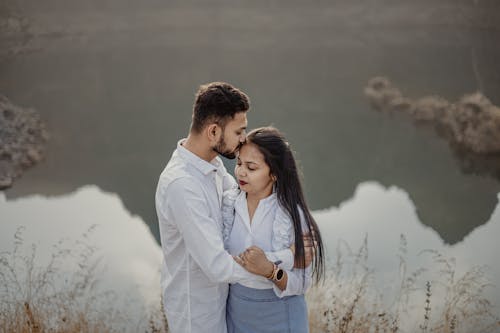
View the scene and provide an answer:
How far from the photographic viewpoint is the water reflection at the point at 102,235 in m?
5.18

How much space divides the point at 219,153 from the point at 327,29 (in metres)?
8.19

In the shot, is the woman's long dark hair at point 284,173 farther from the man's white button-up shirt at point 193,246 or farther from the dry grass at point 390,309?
the dry grass at point 390,309

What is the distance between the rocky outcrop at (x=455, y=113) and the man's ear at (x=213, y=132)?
7.14 meters

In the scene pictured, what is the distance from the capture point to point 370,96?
32.1 feet

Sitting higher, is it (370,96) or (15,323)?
(370,96)

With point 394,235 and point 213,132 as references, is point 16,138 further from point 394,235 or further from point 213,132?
point 213,132

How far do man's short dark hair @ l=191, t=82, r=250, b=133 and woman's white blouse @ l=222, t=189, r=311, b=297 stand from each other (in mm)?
270

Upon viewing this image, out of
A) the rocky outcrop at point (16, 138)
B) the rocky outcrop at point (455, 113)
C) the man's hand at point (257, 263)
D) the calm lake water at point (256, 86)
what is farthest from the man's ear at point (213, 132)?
the rocky outcrop at point (16, 138)

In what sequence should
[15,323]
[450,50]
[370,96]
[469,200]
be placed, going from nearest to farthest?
[15,323]
[469,200]
[450,50]
[370,96]

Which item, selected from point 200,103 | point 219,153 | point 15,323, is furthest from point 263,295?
point 15,323

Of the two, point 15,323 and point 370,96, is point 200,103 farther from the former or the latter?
point 370,96

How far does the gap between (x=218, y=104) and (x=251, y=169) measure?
22 centimetres

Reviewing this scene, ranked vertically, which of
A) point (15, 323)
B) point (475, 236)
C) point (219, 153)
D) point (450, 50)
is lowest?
point (475, 236)

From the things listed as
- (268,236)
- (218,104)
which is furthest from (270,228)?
(218,104)
